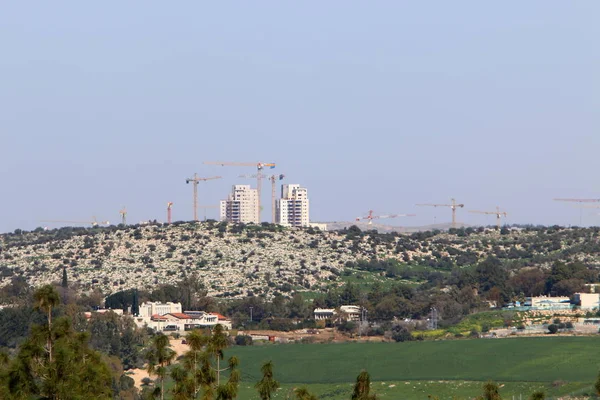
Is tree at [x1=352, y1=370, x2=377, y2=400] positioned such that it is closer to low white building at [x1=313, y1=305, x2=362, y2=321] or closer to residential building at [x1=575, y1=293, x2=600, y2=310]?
low white building at [x1=313, y1=305, x2=362, y2=321]

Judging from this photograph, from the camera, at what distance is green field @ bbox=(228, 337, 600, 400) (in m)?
103

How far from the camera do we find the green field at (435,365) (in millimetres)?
102688

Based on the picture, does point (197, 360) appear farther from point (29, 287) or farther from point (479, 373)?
point (29, 287)

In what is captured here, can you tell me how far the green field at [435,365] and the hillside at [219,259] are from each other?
4396cm

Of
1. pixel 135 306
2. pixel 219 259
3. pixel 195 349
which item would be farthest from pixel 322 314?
pixel 195 349

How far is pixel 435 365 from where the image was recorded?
115875 mm

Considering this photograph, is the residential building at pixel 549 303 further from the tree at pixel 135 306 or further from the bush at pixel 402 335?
the tree at pixel 135 306

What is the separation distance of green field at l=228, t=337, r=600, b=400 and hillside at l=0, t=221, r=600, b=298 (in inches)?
1731

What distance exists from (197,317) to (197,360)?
9072cm

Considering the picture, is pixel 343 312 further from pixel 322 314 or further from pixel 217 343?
pixel 217 343

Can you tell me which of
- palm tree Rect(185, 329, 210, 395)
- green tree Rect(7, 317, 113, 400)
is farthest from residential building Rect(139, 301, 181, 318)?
green tree Rect(7, 317, 113, 400)

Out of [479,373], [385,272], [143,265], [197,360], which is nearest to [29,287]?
[143,265]

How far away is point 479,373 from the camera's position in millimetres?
109312

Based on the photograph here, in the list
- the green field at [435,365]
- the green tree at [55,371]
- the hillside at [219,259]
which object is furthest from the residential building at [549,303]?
the green tree at [55,371]
